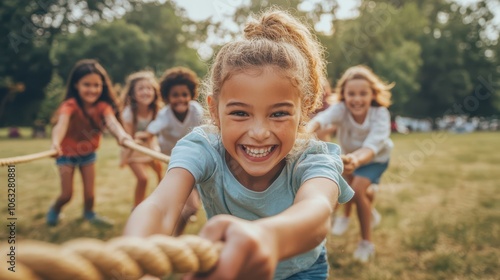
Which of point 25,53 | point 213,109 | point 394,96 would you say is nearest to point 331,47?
point 394,96

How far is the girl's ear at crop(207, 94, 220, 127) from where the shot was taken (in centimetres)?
210

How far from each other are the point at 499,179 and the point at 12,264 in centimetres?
1027

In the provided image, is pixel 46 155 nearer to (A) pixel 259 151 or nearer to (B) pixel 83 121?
(B) pixel 83 121

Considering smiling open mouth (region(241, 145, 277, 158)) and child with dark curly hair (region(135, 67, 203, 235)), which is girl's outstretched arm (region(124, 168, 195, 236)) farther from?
child with dark curly hair (region(135, 67, 203, 235))

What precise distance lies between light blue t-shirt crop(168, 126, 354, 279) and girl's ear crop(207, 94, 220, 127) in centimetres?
8

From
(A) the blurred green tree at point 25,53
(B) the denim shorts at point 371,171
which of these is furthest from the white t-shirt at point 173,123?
(A) the blurred green tree at point 25,53

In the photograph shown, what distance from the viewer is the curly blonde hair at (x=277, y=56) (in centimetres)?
182

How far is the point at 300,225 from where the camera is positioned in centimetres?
120

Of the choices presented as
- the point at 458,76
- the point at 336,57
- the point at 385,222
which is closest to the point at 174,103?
the point at 385,222

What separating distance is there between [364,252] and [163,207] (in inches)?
132

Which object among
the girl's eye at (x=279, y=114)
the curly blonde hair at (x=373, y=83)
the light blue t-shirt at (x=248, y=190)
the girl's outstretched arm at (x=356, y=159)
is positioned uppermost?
the curly blonde hair at (x=373, y=83)

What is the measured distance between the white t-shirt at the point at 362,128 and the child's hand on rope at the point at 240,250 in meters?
3.70

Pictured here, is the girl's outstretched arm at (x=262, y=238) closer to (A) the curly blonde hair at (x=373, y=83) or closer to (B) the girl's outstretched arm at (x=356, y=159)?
(B) the girl's outstretched arm at (x=356, y=159)

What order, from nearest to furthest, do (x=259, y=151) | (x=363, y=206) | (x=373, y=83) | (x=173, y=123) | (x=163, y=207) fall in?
(x=163, y=207), (x=259, y=151), (x=363, y=206), (x=373, y=83), (x=173, y=123)
